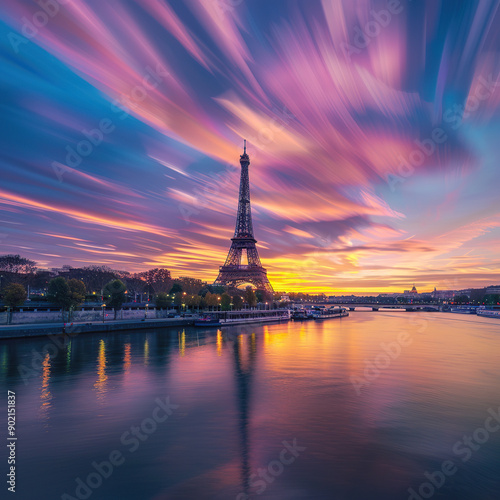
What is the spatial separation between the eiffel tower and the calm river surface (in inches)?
3715

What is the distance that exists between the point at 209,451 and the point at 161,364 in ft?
80.8

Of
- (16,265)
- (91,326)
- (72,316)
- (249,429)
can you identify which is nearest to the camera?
(249,429)

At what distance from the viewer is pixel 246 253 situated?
14525 centimetres

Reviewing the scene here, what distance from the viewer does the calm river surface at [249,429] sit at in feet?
47.3

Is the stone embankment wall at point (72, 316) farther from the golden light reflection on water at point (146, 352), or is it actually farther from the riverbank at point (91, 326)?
the golden light reflection on water at point (146, 352)

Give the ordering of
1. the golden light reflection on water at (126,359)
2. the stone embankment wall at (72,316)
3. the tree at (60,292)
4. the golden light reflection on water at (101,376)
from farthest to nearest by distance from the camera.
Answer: the tree at (60,292) < the stone embankment wall at (72,316) < the golden light reflection on water at (126,359) < the golden light reflection on water at (101,376)

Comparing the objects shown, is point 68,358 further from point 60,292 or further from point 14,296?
point 60,292

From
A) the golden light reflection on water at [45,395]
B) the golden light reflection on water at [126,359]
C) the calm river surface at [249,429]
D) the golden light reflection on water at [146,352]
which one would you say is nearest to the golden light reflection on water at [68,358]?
the calm river surface at [249,429]

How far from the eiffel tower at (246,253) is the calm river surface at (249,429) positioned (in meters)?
94.4

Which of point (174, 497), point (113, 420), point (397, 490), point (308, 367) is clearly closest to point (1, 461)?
point (113, 420)

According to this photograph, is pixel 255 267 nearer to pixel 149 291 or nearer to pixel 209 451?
pixel 149 291

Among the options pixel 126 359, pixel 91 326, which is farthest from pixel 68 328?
pixel 126 359

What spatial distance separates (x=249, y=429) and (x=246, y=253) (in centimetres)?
12492

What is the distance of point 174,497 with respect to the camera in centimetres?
1338
